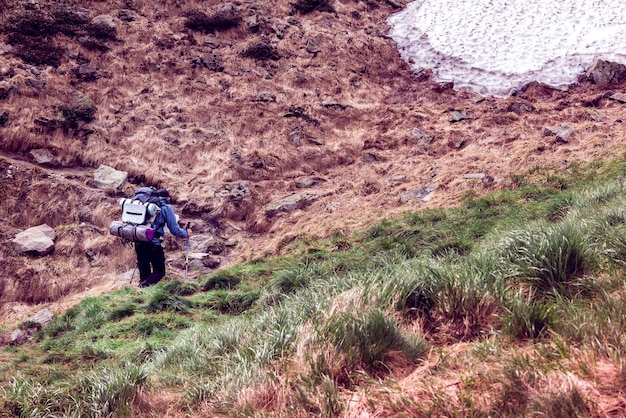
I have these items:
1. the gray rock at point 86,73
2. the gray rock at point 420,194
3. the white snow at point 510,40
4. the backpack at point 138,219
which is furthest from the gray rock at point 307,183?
the gray rock at point 86,73

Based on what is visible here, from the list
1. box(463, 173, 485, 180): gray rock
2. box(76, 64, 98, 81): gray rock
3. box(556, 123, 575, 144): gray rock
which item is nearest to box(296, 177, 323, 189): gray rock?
box(463, 173, 485, 180): gray rock

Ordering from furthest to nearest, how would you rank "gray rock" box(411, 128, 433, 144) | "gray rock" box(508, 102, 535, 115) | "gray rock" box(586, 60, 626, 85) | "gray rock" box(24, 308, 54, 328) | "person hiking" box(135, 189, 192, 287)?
"gray rock" box(586, 60, 626, 85) < "gray rock" box(508, 102, 535, 115) < "gray rock" box(411, 128, 433, 144) < "person hiking" box(135, 189, 192, 287) < "gray rock" box(24, 308, 54, 328)

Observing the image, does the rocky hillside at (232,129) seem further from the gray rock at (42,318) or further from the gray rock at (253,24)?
the gray rock at (42,318)

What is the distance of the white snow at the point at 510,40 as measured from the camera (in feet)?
57.0

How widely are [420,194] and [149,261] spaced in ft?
21.9

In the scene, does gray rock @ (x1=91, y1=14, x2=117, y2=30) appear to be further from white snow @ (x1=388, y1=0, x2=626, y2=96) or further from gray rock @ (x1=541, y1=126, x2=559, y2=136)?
gray rock @ (x1=541, y1=126, x2=559, y2=136)

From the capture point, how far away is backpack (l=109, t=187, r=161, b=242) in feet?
29.4

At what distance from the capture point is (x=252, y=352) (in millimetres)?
3668

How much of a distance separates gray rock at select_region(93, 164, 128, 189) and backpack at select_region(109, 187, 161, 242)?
4151 mm

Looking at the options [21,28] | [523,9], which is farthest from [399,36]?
[21,28]

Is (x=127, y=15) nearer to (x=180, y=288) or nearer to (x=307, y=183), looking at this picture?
(x=307, y=183)

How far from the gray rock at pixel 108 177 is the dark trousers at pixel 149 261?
4159 millimetres

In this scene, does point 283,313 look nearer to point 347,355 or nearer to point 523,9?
point 347,355

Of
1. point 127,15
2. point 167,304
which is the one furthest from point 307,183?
point 127,15
